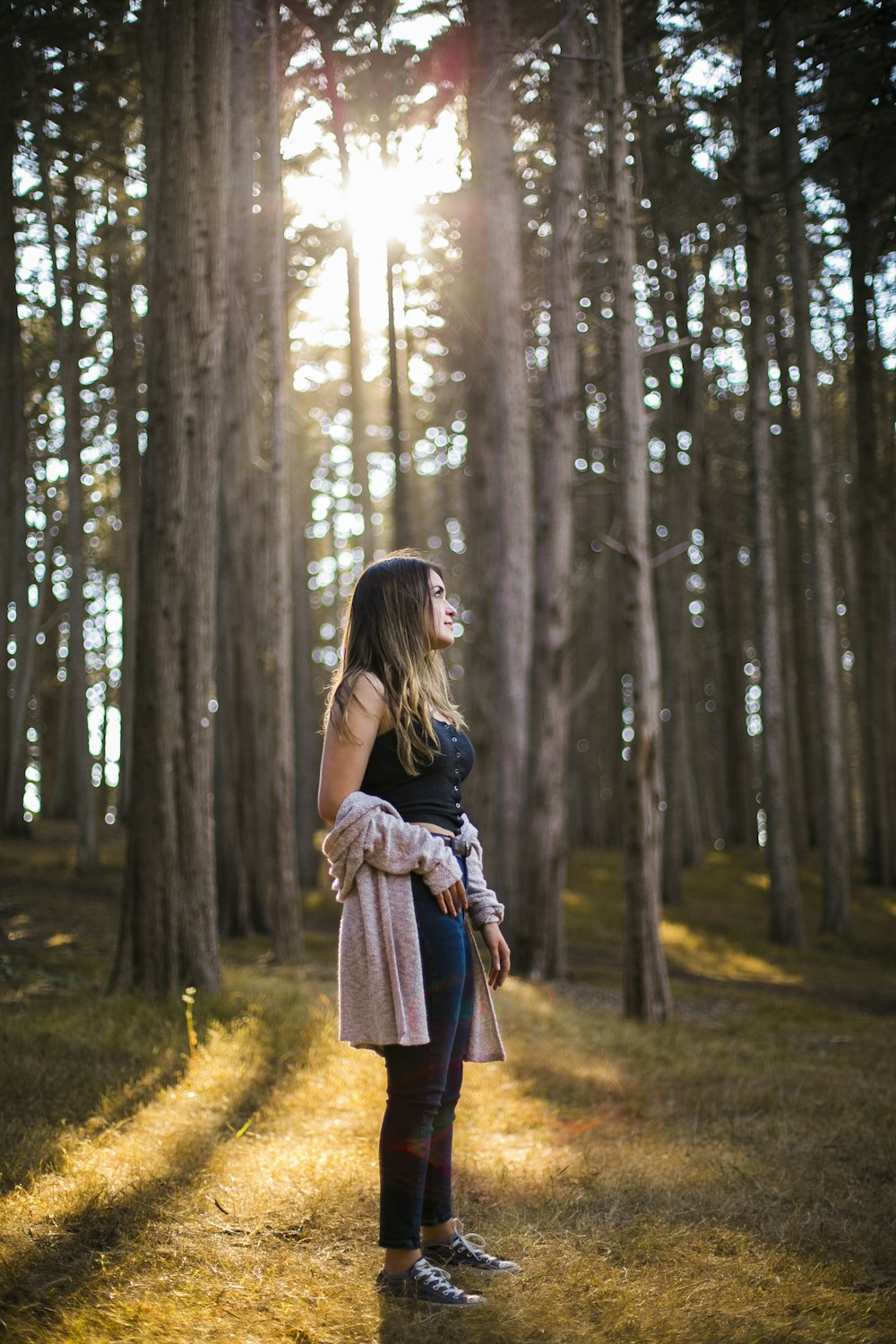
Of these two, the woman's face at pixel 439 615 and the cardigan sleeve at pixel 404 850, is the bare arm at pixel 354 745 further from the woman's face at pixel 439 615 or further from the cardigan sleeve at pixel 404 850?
the woman's face at pixel 439 615

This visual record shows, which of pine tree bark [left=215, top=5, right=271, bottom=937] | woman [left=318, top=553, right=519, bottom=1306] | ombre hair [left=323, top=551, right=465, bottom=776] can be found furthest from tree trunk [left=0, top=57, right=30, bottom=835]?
woman [left=318, top=553, right=519, bottom=1306]

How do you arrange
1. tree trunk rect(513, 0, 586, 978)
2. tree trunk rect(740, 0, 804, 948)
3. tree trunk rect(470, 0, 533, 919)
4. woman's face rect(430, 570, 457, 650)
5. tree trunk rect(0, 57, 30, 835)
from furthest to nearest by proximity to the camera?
1. tree trunk rect(0, 57, 30, 835)
2. tree trunk rect(740, 0, 804, 948)
3. tree trunk rect(470, 0, 533, 919)
4. tree trunk rect(513, 0, 586, 978)
5. woman's face rect(430, 570, 457, 650)

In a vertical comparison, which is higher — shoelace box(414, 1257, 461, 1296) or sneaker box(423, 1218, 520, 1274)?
shoelace box(414, 1257, 461, 1296)

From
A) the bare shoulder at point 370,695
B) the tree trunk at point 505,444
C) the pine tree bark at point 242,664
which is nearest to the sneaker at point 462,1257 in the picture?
the bare shoulder at point 370,695

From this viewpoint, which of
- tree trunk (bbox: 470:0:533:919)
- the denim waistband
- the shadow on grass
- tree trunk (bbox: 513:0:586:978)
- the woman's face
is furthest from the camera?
tree trunk (bbox: 470:0:533:919)

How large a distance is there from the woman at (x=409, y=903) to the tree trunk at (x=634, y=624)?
5157 mm

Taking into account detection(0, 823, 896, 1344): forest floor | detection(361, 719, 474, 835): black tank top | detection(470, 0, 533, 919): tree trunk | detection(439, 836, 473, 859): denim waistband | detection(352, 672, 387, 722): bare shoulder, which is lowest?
detection(0, 823, 896, 1344): forest floor

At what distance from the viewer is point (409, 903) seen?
328 cm

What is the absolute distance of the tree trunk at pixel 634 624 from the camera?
8.62m

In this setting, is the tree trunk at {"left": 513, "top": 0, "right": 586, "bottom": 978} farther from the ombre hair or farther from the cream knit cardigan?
the cream knit cardigan

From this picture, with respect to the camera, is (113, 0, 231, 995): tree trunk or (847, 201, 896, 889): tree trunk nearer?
(113, 0, 231, 995): tree trunk

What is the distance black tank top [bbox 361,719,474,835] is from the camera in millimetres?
3398

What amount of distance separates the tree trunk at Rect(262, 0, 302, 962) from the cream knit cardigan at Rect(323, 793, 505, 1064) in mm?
6977

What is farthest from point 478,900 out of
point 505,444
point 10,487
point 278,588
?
point 10,487
